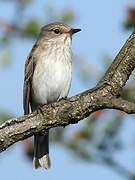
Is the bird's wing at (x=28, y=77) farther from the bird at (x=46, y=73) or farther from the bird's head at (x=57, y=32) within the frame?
the bird's head at (x=57, y=32)

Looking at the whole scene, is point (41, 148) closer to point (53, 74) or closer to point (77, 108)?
point (53, 74)

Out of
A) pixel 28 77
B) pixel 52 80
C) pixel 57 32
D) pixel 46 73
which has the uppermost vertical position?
pixel 57 32

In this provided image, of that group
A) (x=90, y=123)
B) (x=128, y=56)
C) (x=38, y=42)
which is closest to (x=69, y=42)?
(x=38, y=42)

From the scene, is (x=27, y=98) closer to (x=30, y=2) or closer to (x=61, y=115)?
(x=30, y=2)

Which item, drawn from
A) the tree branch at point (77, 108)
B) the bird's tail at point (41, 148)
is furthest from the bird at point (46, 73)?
the tree branch at point (77, 108)

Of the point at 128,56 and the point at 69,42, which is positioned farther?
the point at 69,42

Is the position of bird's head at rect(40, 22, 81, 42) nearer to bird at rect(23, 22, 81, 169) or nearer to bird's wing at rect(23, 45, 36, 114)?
bird at rect(23, 22, 81, 169)

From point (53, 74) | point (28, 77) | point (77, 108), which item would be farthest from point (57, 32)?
point (77, 108)
